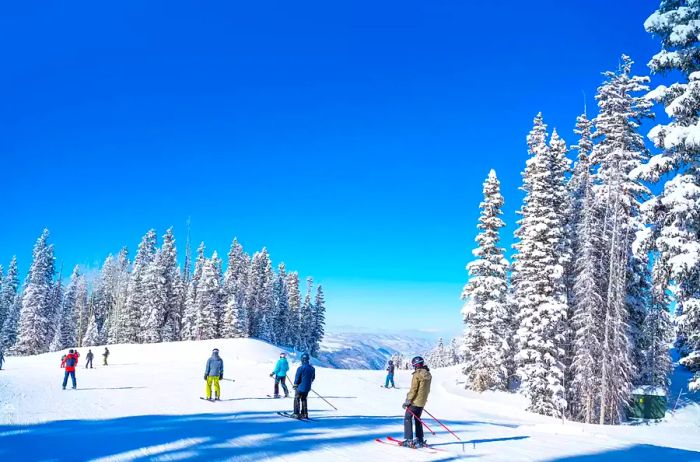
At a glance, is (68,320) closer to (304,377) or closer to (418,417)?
(304,377)

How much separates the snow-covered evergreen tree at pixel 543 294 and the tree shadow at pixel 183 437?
16487 mm

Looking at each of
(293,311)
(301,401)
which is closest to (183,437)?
(301,401)

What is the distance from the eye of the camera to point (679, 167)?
14773 mm

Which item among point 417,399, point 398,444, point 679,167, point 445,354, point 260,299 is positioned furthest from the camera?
point 445,354

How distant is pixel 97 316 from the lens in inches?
3738

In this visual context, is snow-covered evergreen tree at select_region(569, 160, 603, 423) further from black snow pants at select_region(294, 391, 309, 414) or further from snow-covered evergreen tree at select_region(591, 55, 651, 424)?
black snow pants at select_region(294, 391, 309, 414)

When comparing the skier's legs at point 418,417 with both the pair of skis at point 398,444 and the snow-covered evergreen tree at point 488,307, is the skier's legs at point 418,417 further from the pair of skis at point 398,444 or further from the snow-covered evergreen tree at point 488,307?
the snow-covered evergreen tree at point 488,307

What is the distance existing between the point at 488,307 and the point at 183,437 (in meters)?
26.3

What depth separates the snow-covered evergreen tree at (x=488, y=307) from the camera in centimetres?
3422

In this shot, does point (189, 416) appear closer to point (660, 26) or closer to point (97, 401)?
point (97, 401)

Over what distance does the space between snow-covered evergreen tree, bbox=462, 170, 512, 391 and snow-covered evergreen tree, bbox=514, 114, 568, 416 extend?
6.10 feet

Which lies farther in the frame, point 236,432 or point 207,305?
point 207,305

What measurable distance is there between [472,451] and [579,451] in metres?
2.94

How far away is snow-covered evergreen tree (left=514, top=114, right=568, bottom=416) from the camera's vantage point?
29438mm
